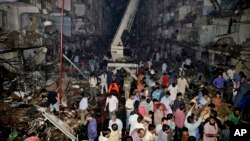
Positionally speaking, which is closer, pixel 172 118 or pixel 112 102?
pixel 172 118

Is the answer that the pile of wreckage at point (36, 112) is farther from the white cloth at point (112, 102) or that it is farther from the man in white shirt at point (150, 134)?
the man in white shirt at point (150, 134)

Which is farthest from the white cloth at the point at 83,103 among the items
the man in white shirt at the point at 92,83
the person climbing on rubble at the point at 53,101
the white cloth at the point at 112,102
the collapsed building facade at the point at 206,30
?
the collapsed building facade at the point at 206,30

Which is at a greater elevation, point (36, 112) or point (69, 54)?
point (69, 54)

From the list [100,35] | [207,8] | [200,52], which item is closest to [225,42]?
[200,52]

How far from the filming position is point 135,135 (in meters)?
8.72

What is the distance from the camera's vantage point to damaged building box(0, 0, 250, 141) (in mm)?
12617

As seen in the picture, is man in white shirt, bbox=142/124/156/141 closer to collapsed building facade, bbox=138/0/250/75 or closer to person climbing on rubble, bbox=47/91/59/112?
person climbing on rubble, bbox=47/91/59/112

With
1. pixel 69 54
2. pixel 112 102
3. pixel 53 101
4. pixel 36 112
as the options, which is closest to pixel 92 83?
pixel 36 112

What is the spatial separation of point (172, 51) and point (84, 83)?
2092 centimetres

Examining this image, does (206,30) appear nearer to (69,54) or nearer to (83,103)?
(69,54)

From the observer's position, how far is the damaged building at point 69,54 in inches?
497

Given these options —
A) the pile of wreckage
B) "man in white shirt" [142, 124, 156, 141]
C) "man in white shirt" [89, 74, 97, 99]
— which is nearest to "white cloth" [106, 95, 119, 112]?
the pile of wreckage

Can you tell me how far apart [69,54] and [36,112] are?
16.1m

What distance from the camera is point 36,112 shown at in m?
13.6
